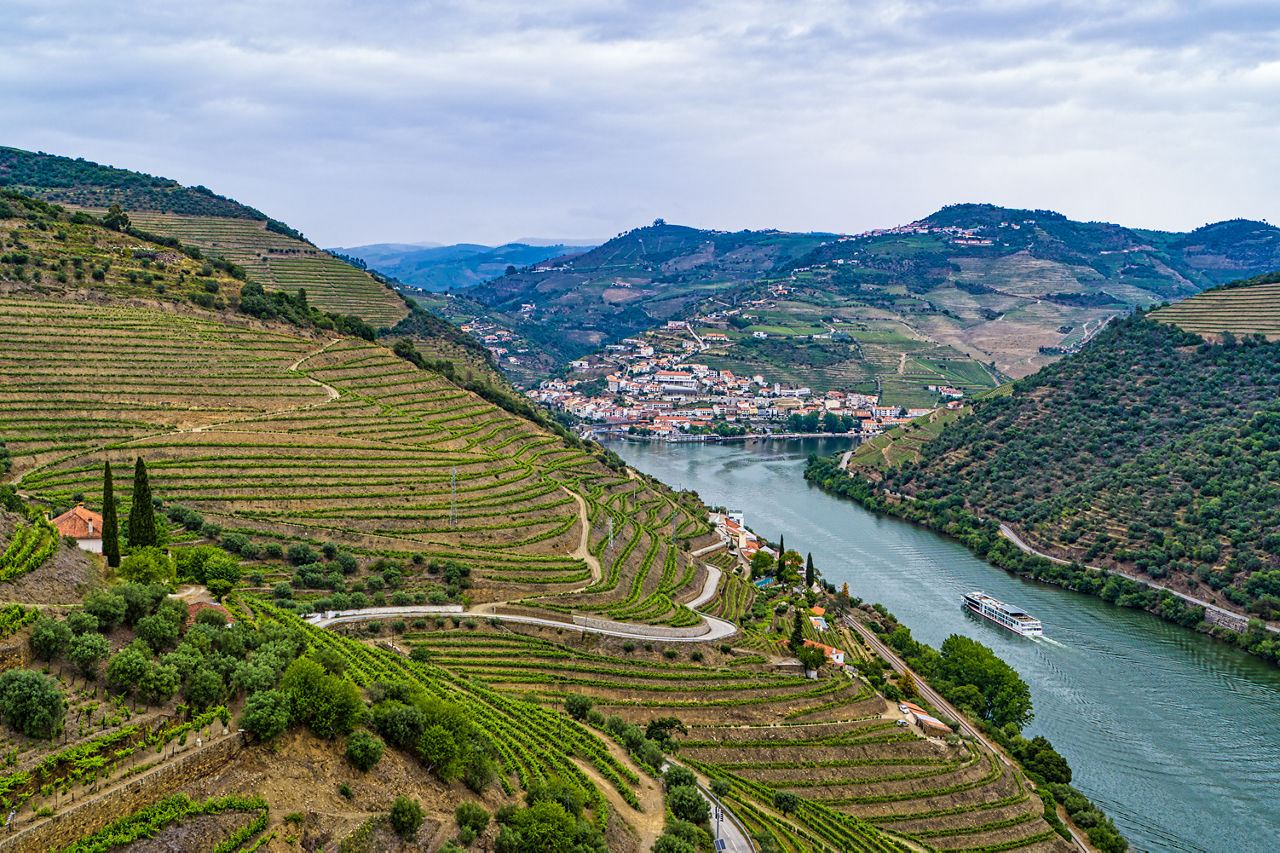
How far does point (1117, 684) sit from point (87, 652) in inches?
1984

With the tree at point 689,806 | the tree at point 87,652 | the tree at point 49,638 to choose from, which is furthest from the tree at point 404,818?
the tree at point 689,806

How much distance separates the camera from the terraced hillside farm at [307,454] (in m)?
40.6

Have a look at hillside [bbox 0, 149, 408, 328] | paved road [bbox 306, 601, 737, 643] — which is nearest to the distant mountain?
hillside [bbox 0, 149, 408, 328]

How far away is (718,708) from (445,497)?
18235mm

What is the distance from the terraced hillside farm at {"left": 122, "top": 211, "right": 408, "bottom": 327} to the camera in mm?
98062

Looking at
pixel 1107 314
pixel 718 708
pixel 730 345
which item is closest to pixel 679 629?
pixel 718 708

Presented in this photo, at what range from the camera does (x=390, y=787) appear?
19.0m

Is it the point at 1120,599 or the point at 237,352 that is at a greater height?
the point at 237,352

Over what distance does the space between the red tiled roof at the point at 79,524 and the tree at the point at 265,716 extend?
17.0 metres

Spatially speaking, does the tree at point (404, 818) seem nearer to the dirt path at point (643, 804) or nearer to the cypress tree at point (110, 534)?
the dirt path at point (643, 804)

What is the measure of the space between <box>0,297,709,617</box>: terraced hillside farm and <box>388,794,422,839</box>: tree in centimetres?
2119

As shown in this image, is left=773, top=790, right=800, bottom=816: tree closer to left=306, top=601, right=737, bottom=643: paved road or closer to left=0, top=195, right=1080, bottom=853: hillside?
left=0, top=195, right=1080, bottom=853: hillside

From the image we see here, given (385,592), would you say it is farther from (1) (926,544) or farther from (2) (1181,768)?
(1) (926,544)

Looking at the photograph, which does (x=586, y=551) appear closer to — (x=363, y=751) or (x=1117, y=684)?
(x=363, y=751)
